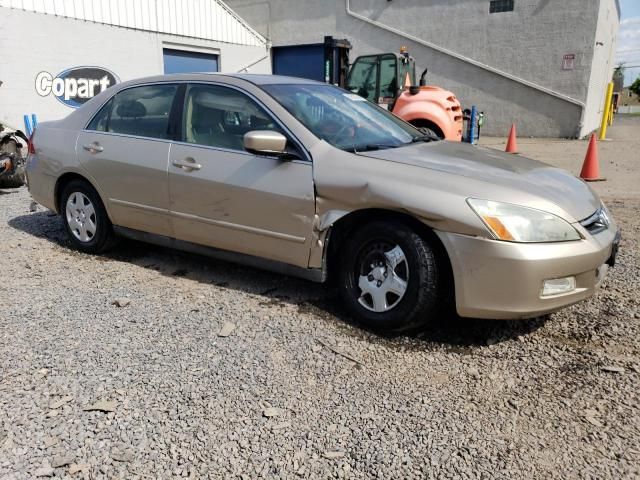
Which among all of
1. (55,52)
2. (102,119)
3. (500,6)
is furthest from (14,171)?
(500,6)

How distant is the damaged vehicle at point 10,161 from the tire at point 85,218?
136 inches

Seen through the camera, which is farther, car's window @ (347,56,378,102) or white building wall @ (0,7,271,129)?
car's window @ (347,56,378,102)

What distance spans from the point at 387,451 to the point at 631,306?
2.44 metres

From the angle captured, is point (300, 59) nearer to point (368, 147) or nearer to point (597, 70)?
point (597, 70)

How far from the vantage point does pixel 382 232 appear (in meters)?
3.39

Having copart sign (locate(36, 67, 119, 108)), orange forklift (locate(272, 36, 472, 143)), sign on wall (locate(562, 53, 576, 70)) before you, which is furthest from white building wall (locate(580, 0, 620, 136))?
copart sign (locate(36, 67, 119, 108))

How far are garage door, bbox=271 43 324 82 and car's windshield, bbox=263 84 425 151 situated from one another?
1693 cm

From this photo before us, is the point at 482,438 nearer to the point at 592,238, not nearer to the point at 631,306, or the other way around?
the point at 592,238

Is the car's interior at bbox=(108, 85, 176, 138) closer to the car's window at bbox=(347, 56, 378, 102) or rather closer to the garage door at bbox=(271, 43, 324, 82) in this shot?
the car's window at bbox=(347, 56, 378, 102)

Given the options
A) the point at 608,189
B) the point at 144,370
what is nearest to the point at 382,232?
the point at 144,370

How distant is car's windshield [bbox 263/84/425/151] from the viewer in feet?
12.7

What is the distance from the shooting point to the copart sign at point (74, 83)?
43.2ft

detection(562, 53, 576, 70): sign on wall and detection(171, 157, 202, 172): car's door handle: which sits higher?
detection(562, 53, 576, 70): sign on wall

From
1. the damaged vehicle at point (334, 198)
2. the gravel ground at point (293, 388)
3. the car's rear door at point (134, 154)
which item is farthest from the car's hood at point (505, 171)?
the car's rear door at point (134, 154)
